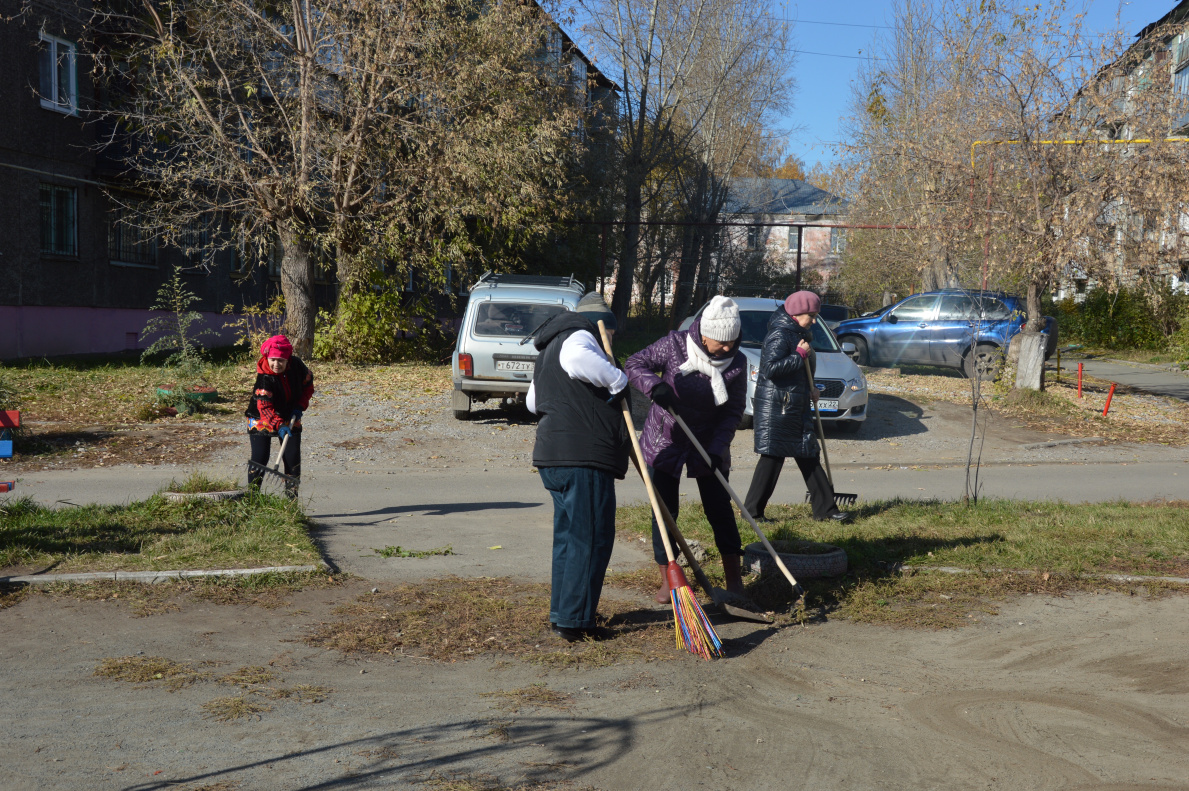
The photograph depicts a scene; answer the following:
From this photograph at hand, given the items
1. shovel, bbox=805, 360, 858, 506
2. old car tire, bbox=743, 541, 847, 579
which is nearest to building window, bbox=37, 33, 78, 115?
shovel, bbox=805, 360, 858, 506

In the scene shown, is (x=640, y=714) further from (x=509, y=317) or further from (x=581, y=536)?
(x=509, y=317)

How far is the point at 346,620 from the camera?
5328mm

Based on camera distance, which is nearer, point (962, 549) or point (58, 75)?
point (962, 549)

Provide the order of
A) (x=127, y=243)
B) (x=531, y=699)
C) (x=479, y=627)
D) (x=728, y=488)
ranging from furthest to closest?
(x=127, y=243) → (x=728, y=488) → (x=479, y=627) → (x=531, y=699)

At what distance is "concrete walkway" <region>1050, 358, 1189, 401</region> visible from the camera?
1891 cm

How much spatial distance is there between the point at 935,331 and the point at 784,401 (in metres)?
12.8

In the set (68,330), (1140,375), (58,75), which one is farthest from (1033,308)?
(58,75)

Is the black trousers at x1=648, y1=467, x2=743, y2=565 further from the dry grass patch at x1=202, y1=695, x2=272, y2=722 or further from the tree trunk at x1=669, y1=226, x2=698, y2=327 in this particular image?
the tree trunk at x1=669, y1=226, x2=698, y2=327

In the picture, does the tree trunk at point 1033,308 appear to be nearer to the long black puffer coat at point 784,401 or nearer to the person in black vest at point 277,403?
the long black puffer coat at point 784,401

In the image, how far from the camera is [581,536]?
16.2ft

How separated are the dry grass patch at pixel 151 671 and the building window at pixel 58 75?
56.8ft

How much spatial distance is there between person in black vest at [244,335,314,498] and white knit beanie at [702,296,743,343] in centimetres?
346

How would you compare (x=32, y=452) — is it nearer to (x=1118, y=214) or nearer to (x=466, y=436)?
(x=466, y=436)

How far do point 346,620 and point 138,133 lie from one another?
16.7m
